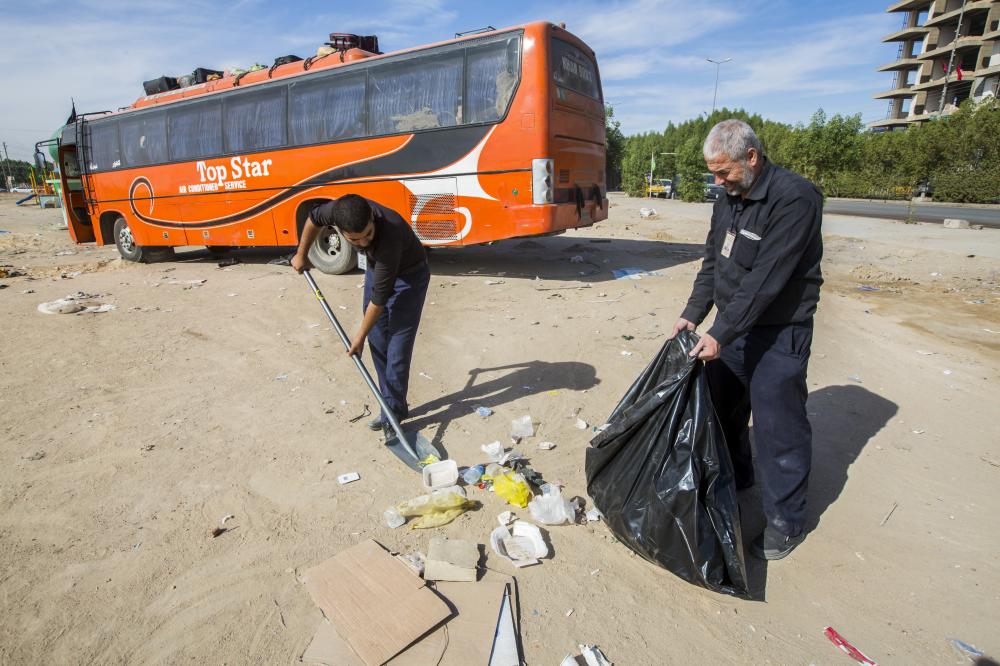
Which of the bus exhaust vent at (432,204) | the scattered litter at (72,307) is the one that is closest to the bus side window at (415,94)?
the bus exhaust vent at (432,204)

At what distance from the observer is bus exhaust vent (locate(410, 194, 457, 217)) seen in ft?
24.3

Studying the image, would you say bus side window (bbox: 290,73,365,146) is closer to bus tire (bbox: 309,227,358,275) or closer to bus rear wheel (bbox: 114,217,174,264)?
bus tire (bbox: 309,227,358,275)

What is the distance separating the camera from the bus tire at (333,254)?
816 centimetres

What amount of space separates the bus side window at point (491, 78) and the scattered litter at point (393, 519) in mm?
5566

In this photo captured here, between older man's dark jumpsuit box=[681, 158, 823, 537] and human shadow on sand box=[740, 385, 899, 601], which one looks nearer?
older man's dark jumpsuit box=[681, 158, 823, 537]

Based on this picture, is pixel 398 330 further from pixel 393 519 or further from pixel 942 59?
pixel 942 59

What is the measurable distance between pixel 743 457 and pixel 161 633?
2.79m

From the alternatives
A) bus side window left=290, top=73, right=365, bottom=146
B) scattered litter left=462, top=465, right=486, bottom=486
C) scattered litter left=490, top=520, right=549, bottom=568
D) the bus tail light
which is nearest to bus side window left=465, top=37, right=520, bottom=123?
the bus tail light

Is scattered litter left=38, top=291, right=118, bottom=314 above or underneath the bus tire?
underneath

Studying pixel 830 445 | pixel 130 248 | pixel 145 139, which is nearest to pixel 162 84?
pixel 145 139

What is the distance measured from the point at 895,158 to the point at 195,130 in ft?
112

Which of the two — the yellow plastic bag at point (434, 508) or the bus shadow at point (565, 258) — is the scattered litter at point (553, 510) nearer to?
the yellow plastic bag at point (434, 508)

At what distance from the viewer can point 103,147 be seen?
10445 mm

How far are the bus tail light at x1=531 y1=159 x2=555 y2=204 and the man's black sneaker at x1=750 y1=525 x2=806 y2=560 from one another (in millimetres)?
5190
